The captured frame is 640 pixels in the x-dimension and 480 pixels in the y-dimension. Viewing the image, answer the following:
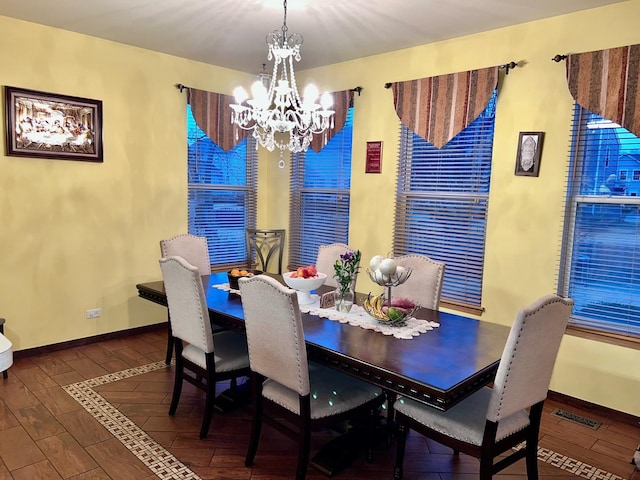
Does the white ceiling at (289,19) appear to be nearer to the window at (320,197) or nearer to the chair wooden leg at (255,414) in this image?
the window at (320,197)

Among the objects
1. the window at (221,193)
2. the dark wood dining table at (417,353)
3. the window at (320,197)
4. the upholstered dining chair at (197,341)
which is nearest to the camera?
the dark wood dining table at (417,353)

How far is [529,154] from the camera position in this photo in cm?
333

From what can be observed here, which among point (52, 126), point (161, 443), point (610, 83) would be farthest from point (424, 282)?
point (52, 126)

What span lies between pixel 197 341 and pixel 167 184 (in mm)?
2324

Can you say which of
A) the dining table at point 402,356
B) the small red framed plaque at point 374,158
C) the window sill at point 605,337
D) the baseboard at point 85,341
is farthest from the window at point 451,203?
the baseboard at point 85,341

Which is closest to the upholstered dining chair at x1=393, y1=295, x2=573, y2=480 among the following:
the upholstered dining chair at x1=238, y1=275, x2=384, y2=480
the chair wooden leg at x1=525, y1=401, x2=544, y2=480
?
the chair wooden leg at x1=525, y1=401, x2=544, y2=480

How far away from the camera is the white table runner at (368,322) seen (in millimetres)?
2348

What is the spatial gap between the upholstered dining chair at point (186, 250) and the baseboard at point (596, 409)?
2818 mm

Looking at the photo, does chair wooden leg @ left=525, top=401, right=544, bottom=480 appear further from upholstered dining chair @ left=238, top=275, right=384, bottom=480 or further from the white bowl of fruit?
the white bowl of fruit

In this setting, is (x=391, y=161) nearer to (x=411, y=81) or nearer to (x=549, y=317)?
(x=411, y=81)

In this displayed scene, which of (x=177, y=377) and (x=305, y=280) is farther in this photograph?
(x=177, y=377)

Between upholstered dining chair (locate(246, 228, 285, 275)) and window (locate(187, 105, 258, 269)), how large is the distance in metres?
0.23

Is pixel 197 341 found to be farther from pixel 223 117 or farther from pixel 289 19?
pixel 223 117

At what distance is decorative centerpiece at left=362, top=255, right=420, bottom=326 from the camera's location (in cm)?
242
